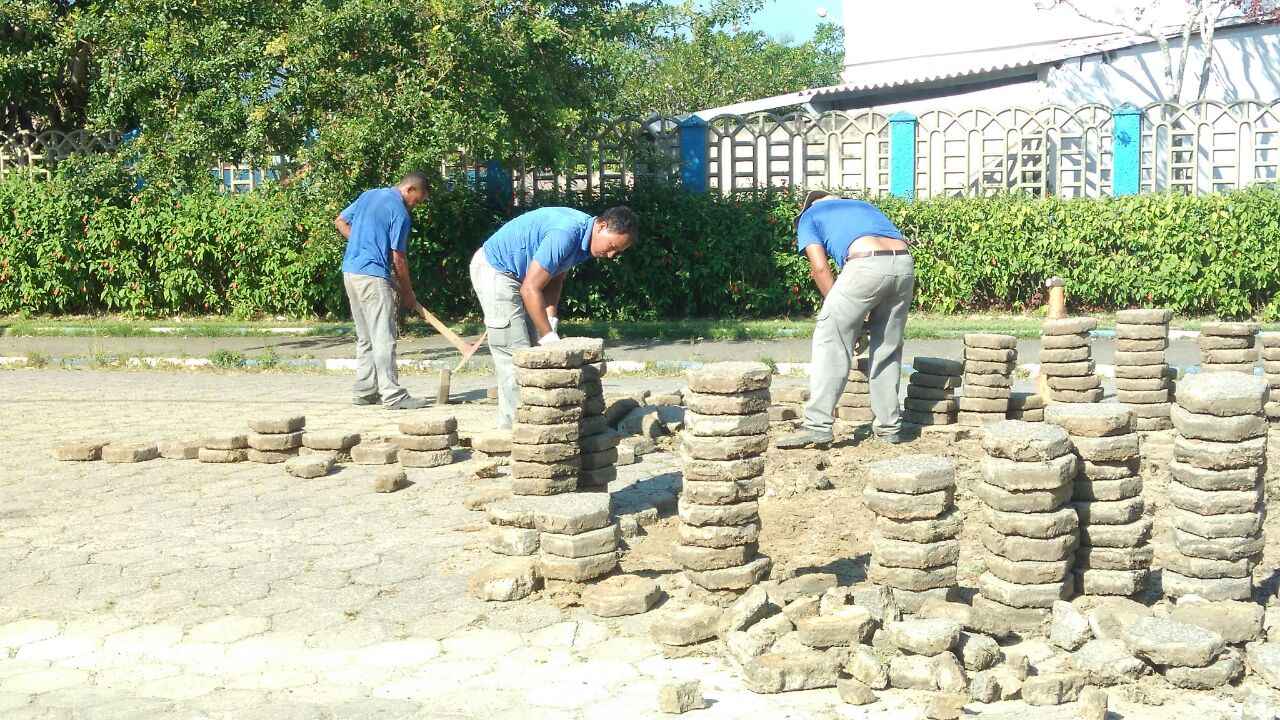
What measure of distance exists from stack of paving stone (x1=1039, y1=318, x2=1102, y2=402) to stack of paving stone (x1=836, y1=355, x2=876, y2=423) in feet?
3.71

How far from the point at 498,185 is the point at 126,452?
8120mm

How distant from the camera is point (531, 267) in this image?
758cm

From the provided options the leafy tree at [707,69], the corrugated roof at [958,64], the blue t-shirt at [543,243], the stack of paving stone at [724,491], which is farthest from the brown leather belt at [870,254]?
the leafy tree at [707,69]

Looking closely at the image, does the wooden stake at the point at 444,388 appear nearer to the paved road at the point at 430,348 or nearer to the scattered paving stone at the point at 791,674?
the paved road at the point at 430,348

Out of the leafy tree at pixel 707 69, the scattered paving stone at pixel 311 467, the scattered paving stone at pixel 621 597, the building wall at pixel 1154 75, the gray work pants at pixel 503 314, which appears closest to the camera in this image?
the scattered paving stone at pixel 621 597

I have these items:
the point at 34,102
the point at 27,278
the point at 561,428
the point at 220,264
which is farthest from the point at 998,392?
the point at 34,102

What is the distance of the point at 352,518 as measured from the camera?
6.95 metres

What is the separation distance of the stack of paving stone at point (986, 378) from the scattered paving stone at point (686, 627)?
4.22 meters

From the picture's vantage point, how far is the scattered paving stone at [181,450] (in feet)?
27.7

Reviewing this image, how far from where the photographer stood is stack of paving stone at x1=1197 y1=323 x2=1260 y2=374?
873 centimetres

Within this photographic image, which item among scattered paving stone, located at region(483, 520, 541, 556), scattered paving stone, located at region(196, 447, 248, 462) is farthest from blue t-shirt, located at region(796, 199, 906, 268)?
scattered paving stone, located at region(196, 447, 248, 462)

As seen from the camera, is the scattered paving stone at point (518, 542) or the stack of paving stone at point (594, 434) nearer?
the scattered paving stone at point (518, 542)

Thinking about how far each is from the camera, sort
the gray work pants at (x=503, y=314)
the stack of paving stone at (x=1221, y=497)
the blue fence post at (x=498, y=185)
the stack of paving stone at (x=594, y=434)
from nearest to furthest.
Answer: the stack of paving stone at (x=1221, y=497) → the stack of paving stone at (x=594, y=434) → the gray work pants at (x=503, y=314) → the blue fence post at (x=498, y=185)

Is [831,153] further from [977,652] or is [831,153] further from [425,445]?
[977,652]
